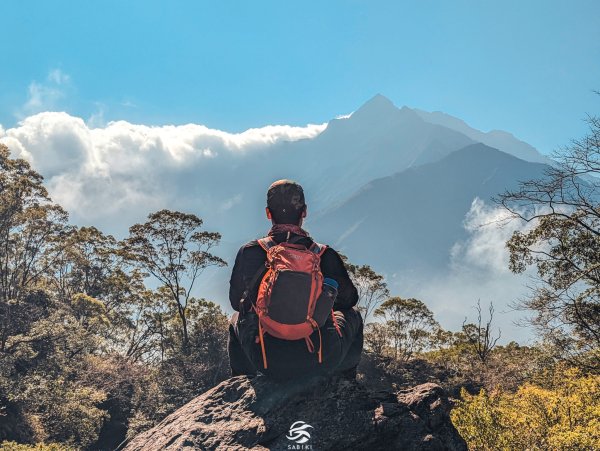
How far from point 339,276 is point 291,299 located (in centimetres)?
64

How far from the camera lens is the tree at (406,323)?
29281mm

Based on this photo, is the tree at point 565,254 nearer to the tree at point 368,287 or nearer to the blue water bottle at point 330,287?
the blue water bottle at point 330,287

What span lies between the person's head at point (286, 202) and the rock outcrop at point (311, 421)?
143 cm

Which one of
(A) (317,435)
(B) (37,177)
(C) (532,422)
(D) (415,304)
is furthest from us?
(D) (415,304)

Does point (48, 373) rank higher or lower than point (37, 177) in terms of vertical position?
lower

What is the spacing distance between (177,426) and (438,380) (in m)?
23.6

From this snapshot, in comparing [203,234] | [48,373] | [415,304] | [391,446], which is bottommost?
[391,446]

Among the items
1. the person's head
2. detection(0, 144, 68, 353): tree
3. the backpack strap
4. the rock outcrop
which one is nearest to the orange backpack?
the backpack strap

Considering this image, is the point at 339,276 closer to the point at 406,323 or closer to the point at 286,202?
the point at 286,202

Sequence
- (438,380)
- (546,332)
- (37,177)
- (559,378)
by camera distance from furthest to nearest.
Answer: (438,380)
(37,177)
(546,332)
(559,378)

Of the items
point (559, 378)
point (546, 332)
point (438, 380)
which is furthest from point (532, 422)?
point (438, 380)

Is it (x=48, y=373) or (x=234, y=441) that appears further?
(x=48, y=373)

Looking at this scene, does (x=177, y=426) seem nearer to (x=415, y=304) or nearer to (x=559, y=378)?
(x=559, y=378)

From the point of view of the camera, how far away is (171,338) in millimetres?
28219
